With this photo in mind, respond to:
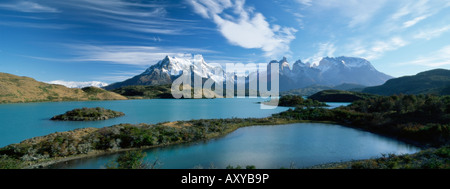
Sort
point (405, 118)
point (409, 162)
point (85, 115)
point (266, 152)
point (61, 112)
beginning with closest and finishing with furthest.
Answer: point (409, 162) → point (266, 152) → point (405, 118) → point (85, 115) → point (61, 112)

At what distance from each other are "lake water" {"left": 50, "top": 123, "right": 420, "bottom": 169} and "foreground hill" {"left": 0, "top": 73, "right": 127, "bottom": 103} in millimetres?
150794

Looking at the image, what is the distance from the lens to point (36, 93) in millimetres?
141500

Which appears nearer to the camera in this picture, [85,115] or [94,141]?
[94,141]

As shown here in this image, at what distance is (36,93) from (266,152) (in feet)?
600

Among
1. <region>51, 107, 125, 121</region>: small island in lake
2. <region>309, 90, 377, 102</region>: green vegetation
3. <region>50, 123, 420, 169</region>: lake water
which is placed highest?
<region>309, 90, 377, 102</region>: green vegetation

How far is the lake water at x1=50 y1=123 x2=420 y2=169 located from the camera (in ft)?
66.1

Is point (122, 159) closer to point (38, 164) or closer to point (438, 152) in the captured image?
point (38, 164)

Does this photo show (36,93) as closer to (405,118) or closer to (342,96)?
(405,118)

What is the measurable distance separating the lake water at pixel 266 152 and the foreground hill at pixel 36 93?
150794 mm

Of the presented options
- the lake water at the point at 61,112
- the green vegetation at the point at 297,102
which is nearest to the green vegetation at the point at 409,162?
the lake water at the point at 61,112

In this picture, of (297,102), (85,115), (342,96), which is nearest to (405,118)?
(297,102)

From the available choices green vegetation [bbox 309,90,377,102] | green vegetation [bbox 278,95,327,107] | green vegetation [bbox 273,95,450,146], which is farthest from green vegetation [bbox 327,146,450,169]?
green vegetation [bbox 309,90,377,102]

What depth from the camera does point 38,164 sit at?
19500 millimetres

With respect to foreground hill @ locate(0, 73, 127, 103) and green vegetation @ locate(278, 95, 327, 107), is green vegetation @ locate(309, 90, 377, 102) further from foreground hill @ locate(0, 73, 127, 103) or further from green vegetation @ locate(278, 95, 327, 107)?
foreground hill @ locate(0, 73, 127, 103)
